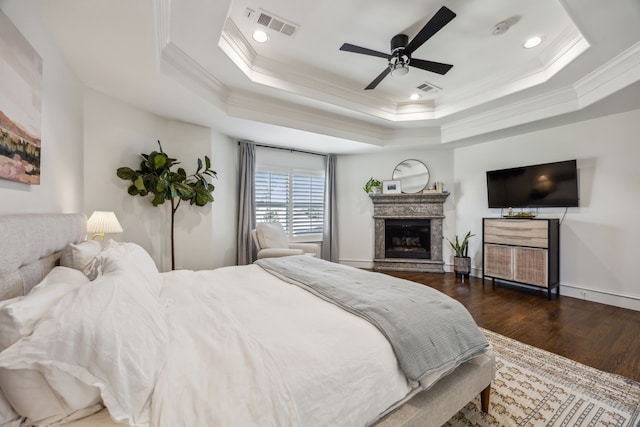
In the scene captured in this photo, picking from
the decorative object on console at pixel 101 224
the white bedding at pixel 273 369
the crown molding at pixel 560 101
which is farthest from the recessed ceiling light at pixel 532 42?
the decorative object on console at pixel 101 224

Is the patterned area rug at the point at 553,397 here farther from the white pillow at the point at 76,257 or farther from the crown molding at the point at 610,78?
the crown molding at the point at 610,78

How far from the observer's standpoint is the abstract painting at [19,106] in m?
1.25

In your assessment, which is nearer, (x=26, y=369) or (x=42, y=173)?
(x=26, y=369)

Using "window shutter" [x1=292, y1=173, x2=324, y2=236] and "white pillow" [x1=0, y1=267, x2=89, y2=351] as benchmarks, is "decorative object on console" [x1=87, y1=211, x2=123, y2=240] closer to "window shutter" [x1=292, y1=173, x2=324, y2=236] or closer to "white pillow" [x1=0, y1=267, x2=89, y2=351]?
"white pillow" [x1=0, y1=267, x2=89, y2=351]

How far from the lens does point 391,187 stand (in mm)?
5180

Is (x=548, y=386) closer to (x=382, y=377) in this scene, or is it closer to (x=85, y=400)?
(x=382, y=377)

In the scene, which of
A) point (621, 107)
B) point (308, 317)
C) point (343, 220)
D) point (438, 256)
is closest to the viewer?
point (308, 317)

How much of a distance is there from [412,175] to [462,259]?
1873mm

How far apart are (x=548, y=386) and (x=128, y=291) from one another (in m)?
2.63

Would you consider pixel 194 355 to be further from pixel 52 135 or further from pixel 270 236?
pixel 270 236

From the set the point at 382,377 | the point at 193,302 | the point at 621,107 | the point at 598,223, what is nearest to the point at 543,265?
the point at 598,223

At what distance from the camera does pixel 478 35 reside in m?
2.52

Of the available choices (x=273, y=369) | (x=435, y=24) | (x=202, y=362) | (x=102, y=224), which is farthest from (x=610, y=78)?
(x=102, y=224)

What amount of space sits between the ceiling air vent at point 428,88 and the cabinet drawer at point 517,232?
7.29ft
